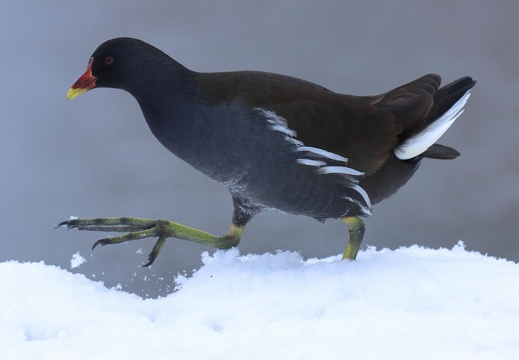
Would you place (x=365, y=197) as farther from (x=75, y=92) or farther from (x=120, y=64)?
(x=75, y=92)

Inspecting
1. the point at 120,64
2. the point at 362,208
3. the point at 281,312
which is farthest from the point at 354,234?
the point at 120,64

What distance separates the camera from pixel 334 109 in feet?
8.10

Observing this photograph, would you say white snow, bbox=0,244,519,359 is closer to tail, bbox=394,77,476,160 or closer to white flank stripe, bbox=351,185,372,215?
white flank stripe, bbox=351,185,372,215

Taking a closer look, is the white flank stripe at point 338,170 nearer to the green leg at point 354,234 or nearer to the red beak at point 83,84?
the green leg at point 354,234

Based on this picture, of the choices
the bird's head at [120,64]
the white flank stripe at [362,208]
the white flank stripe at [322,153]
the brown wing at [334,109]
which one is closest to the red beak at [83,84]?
the bird's head at [120,64]

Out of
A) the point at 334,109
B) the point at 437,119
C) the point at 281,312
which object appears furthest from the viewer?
the point at 437,119

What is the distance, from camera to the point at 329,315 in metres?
2.00

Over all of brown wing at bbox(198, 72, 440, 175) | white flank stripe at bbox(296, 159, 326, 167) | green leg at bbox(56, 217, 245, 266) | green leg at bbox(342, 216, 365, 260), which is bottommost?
green leg at bbox(56, 217, 245, 266)

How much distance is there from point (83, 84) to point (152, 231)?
Answer: 0.57m

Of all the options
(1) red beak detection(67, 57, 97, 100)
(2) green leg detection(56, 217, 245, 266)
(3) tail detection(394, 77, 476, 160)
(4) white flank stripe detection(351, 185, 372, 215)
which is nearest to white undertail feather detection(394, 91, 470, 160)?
(3) tail detection(394, 77, 476, 160)

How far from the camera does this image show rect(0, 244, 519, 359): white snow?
1761 millimetres

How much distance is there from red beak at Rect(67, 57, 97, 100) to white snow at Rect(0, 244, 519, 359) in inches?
22.9

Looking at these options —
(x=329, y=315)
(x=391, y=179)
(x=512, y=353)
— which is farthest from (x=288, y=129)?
(x=512, y=353)

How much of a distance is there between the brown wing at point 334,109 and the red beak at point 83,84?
1.21ft
